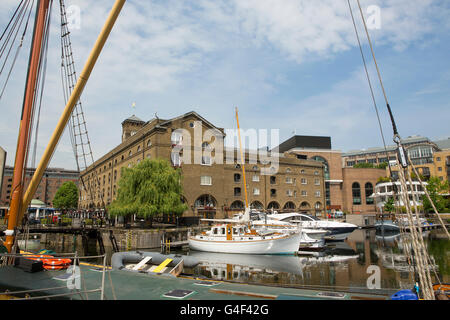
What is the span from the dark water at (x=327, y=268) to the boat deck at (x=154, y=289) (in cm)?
694

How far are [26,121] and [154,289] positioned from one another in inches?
339

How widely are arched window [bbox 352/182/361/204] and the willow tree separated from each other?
53.9 metres

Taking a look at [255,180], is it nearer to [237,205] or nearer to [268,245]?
[237,205]

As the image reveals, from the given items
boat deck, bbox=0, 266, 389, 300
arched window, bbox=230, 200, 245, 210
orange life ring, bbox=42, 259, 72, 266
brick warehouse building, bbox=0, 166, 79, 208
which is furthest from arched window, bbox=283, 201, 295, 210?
brick warehouse building, bbox=0, 166, 79, 208

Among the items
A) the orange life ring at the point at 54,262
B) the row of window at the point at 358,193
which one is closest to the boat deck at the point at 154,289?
the orange life ring at the point at 54,262

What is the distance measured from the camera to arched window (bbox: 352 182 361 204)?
73.8 meters

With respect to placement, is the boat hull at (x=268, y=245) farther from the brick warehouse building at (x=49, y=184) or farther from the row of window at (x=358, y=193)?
the brick warehouse building at (x=49, y=184)

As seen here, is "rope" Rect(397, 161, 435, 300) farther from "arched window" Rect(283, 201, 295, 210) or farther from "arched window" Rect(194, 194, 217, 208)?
"arched window" Rect(283, 201, 295, 210)

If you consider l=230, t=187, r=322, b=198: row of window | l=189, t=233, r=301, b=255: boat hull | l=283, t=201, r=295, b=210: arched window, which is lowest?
l=189, t=233, r=301, b=255: boat hull

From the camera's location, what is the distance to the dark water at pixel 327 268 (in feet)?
54.5

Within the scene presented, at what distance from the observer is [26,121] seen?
467 inches

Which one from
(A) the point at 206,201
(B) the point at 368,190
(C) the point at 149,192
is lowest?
(A) the point at 206,201

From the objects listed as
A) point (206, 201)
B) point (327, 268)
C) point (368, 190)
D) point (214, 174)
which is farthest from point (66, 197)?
point (327, 268)

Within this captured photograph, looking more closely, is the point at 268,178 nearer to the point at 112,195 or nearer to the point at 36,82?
the point at 112,195
